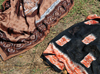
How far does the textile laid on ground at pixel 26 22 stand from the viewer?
244 centimetres

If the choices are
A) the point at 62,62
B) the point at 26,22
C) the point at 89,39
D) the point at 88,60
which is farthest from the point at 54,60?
the point at 26,22

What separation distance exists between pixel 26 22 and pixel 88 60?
1.64 metres

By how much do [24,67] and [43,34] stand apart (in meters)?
0.85

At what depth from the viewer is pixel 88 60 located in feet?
6.33

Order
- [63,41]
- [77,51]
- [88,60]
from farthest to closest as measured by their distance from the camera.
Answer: [63,41] < [77,51] < [88,60]

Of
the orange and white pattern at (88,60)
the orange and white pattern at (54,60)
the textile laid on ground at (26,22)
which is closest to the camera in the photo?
the orange and white pattern at (88,60)

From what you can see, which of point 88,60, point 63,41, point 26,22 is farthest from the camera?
point 26,22

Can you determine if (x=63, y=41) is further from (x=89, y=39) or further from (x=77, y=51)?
(x=89, y=39)

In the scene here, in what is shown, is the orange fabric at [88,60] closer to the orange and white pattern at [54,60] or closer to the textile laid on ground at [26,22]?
the orange and white pattern at [54,60]

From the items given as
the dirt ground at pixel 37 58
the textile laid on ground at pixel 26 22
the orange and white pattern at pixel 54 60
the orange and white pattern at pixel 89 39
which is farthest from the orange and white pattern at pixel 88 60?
the textile laid on ground at pixel 26 22

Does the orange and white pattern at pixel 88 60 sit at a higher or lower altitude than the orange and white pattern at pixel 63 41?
lower

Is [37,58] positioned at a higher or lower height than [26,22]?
lower

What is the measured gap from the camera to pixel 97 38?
6.82ft

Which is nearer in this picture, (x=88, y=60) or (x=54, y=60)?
(x=88, y=60)
